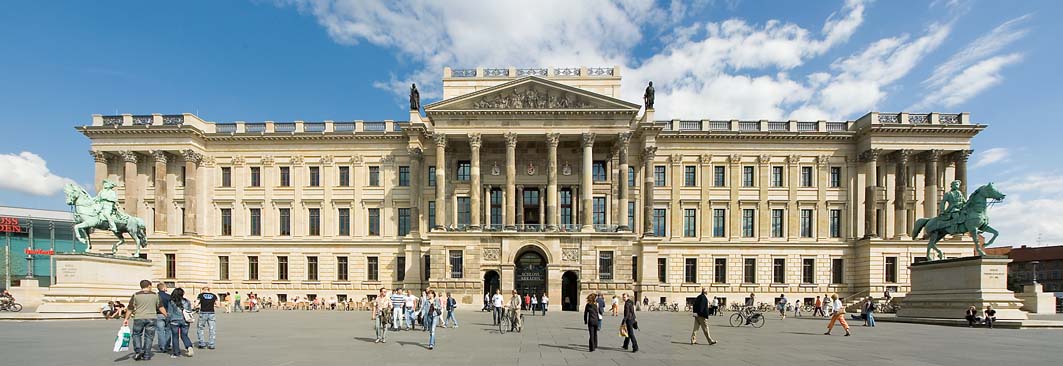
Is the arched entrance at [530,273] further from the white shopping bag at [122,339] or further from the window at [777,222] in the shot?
the white shopping bag at [122,339]

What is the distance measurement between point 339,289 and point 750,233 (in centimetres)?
3746

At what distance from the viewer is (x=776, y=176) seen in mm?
51219

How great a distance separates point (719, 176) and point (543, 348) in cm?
3812

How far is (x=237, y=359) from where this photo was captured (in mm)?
14320

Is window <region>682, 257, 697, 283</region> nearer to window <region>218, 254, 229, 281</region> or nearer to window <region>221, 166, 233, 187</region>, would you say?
window <region>218, 254, 229, 281</region>

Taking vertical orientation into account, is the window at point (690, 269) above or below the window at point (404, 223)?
below

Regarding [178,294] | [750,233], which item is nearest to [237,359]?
[178,294]

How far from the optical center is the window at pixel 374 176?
5129 cm

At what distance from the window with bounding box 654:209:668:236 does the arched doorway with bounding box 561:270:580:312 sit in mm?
10463

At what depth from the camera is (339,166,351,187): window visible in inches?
2029

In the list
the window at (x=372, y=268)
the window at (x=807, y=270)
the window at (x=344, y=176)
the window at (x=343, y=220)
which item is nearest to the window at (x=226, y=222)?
the window at (x=343, y=220)

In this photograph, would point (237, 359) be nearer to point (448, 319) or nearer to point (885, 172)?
point (448, 319)

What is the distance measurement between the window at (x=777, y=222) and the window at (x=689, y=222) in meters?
7.04

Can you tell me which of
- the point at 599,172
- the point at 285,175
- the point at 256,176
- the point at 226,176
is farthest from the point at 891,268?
the point at 226,176
